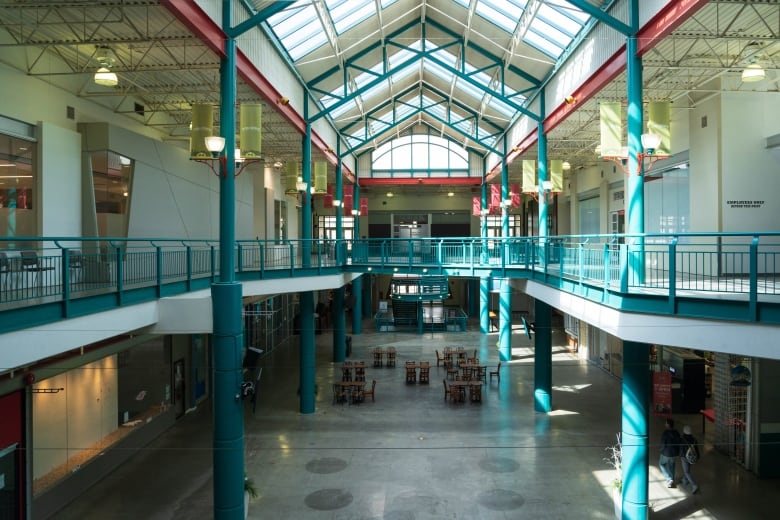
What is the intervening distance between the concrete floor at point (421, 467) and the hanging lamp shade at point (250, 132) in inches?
290

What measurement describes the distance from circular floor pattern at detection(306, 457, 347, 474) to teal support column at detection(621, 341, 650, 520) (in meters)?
7.11

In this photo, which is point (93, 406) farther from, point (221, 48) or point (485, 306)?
point (485, 306)

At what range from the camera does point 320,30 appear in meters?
18.6

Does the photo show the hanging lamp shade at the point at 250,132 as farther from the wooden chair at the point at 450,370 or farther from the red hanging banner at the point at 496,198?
the red hanging banner at the point at 496,198

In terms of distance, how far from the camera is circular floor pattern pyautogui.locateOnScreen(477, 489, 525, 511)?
38.7 feet

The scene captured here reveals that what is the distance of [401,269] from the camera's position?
20969 mm

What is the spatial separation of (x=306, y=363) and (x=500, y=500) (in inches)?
348

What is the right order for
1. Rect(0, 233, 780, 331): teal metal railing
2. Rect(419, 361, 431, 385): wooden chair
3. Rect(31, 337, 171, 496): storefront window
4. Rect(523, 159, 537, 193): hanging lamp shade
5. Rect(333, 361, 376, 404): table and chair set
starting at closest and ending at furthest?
Rect(0, 233, 780, 331): teal metal railing, Rect(31, 337, 171, 496): storefront window, Rect(333, 361, 376, 404): table and chair set, Rect(523, 159, 537, 193): hanging lamp shade, Rect(419, 361, 431, 385): wooden chair

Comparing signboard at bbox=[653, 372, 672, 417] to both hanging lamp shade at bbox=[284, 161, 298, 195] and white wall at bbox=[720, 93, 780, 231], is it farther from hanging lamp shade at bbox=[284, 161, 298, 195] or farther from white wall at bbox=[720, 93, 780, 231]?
hanging lamp shade at bbox=[284, 161, 298, 195]

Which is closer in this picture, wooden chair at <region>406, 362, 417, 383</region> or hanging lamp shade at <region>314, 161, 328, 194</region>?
hanging lamp shade at <region>314, 161, 328, 194</region>

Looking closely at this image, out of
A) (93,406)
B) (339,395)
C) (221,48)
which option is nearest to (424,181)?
(339,395)

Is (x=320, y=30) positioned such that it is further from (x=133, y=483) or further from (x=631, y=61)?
(x=133, y=483)

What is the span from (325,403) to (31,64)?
14.0 m

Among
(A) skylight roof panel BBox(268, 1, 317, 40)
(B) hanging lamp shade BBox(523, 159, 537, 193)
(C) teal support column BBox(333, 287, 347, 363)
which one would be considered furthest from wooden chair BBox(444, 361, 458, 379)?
(A) skylight roof panel BBox(268, 1, 317, 40)
